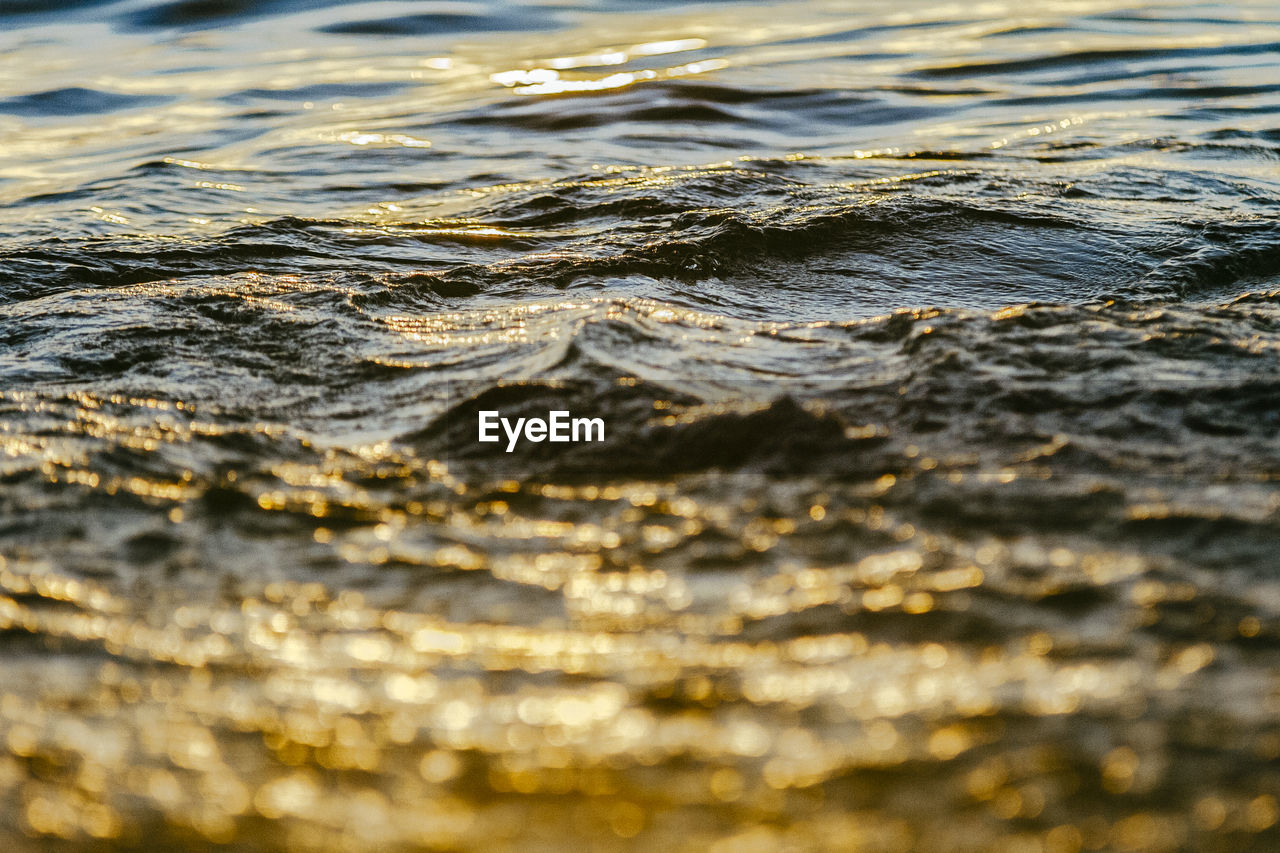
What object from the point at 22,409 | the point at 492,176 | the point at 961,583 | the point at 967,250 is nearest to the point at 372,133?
the point at 492,176

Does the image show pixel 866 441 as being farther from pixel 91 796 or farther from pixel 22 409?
pixel 22 409

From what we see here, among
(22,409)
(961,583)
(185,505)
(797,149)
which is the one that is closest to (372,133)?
(797,149)

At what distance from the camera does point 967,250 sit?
14.0 feet

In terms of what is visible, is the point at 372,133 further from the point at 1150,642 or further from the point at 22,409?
the point at 1150,642

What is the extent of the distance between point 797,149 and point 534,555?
205 inches

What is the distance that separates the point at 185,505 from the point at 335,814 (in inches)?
37.5

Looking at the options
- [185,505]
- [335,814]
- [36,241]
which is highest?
[36,241]

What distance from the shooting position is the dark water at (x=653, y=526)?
1358 mm

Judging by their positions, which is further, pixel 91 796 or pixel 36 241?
pixel 36 241

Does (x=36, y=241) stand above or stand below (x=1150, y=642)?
above

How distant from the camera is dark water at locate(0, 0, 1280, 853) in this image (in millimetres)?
1358

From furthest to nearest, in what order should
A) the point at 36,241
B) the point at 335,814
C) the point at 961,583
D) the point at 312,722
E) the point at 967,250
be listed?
the point at 36,241
the point at 967,250
the point at 961,583
the point at 312,722
the point at 335,814

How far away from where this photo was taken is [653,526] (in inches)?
78.9


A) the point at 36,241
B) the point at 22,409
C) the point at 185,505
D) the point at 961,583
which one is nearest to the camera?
the point at 961,583
